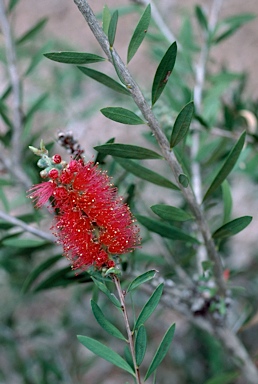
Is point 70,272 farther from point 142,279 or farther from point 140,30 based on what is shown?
point 140,30

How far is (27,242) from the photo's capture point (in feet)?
3.18

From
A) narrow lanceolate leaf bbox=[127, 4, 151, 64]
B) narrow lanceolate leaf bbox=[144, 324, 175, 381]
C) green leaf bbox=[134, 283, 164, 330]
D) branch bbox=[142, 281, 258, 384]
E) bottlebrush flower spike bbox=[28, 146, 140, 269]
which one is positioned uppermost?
narrow lanceolate leaf bbox=[127, 4, 151, 64]

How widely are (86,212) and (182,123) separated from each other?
0.17 m

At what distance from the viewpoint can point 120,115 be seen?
69 cm

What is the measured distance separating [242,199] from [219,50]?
1.19 metres

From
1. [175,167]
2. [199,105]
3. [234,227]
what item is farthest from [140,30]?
[199,105]

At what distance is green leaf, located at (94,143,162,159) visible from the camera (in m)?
0.70

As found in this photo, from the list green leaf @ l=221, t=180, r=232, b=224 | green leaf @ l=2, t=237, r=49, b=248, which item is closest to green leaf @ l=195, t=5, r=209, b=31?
green leaf @ l=221, t=180, r=232, b=224

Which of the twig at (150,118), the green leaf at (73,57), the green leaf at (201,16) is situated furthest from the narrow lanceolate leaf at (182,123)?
the green leaf at (201,16)

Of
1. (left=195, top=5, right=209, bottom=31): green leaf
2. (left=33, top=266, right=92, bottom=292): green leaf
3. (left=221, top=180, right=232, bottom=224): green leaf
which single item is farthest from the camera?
(left=195, top=5, right=209, bottom=31): green leaf

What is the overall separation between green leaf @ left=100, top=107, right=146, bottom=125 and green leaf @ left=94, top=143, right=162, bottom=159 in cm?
3

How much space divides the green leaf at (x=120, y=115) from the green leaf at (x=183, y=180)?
89mm

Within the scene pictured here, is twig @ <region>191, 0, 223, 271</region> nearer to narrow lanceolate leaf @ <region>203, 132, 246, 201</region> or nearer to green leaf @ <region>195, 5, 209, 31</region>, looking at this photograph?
green leaf @ <region>195, 5, 209, 31</region>

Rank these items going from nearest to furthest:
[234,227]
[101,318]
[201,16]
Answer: [101,318], [234,227], [201,16]
